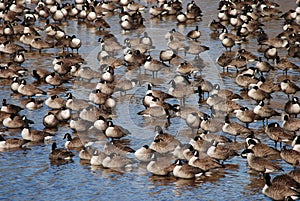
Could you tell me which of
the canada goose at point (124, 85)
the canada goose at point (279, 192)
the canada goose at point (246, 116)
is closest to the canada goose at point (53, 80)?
the canada goose at point (124, 85)

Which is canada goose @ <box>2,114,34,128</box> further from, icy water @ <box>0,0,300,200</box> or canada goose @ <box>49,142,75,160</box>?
canada goose @ <box>49,142,75,160</box>

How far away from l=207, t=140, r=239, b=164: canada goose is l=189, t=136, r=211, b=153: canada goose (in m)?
0.71

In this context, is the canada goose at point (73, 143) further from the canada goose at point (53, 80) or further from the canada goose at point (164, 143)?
the canada goose at point (53, 80)

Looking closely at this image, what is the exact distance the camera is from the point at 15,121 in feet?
79.0

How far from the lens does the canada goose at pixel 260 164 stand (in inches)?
750

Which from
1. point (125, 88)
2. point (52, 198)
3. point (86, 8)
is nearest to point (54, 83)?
point (125, 88)

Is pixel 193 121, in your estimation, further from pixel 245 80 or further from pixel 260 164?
pixel 245 80

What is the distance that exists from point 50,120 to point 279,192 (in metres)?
9.74

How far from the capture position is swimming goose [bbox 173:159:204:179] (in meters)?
19.2

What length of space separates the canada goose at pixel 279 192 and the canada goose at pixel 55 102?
10.7 meters

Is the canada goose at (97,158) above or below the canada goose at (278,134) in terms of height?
below

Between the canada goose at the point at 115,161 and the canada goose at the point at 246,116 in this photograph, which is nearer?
the canada goose at the point at 115,161

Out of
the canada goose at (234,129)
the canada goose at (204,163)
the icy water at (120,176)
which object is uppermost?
the canada goose at (234,129)

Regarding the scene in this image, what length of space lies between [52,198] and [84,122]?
5.78 metres
